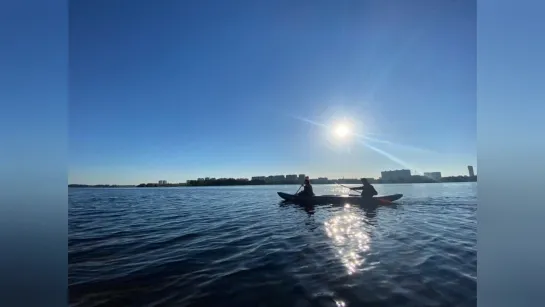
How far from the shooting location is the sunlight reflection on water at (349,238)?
4826 mm

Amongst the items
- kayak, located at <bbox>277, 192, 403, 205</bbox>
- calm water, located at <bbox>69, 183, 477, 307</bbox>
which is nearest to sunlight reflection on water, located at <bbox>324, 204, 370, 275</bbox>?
calm water, located at <bbox>69, 183, 477, 307</bbox>

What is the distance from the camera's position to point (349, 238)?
6.64 metres

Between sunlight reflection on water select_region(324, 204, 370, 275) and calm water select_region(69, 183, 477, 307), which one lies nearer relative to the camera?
calm water select_region(69, 183, 477, 307)

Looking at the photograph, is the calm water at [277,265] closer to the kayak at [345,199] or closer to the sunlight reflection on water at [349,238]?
the sunlight reflection on water at [349,238]

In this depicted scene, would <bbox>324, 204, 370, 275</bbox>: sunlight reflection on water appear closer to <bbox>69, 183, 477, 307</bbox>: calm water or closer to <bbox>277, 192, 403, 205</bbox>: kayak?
<bbox>69, 183, 477, 307</bbox>: calm water

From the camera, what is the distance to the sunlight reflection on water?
190 inches

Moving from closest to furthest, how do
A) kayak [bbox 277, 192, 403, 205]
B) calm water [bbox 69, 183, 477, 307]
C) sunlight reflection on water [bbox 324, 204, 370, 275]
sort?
1. calm water [bbox 69, 183, 477, 307]
2. sunlight reflection on water [bbox 324, 204, 370, 275]
3. kayak [bbox 277, 192, 403, 205]

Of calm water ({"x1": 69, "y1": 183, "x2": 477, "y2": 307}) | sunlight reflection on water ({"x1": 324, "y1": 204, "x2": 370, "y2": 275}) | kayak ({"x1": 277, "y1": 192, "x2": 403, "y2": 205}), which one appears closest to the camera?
calm water ({"x1": 69, "y1": 183, "x2": 477, "y2": 307})

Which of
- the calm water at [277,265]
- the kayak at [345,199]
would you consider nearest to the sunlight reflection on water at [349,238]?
the calm water at [277,265]

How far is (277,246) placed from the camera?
6008mm

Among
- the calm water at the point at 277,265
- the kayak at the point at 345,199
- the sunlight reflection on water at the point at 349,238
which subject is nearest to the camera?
the calm water at the point at 277,265

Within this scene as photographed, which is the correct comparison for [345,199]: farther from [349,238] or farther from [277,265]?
[277,265]
